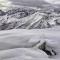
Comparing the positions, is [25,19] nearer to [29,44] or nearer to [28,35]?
[28,35]

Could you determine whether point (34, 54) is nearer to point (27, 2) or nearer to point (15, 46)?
point (15, 46)

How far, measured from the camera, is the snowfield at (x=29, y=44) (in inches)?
151

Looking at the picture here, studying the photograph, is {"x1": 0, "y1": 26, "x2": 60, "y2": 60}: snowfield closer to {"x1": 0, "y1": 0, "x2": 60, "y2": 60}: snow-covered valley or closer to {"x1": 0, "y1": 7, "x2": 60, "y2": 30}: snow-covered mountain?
{"x1": 0, "y1": 0, "x2": 60, "y2": 60}: snow-covered valley

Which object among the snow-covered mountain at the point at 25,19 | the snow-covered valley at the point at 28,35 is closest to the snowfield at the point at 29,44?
the snow-covered valley at the point at 28,35

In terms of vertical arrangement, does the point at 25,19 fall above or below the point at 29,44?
above

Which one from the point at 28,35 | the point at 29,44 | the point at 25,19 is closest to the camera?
the point at 29,44

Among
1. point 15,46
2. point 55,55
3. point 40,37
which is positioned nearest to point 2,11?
point 40,37

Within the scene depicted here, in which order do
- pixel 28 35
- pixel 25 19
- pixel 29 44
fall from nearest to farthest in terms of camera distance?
pixel 29 44
pixel 28 35
pixel 25 19

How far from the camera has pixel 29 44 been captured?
14.6 feet

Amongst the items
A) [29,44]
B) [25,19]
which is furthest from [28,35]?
[25,19]

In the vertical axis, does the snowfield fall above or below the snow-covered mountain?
below

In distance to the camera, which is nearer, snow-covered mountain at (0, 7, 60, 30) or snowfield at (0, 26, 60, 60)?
snowfield at (0, 26, 60, 60)

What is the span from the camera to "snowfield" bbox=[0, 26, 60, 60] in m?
3.83

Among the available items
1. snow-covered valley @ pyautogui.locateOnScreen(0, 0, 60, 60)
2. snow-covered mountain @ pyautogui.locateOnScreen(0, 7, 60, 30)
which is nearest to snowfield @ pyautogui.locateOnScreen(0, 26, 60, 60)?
snow-covered valley @ pyautogui.locateOnScreen(0, 0, 60, 60)
